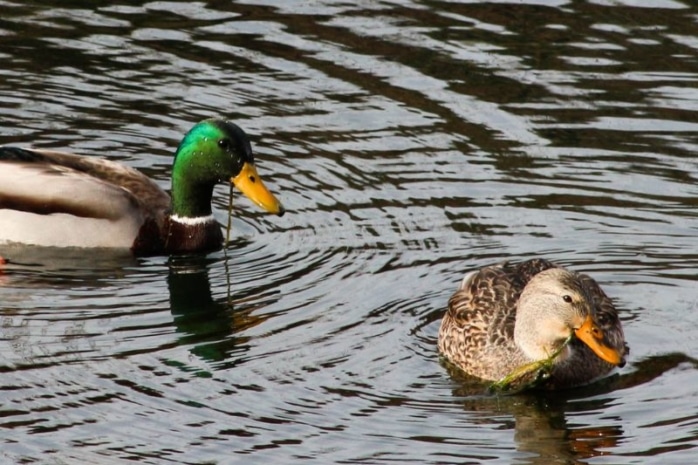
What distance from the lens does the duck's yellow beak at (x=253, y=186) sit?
42.4 ft

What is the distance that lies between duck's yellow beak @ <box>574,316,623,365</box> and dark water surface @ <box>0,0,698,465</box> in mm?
311

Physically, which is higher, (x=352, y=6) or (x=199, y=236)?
(x=352, y=6)

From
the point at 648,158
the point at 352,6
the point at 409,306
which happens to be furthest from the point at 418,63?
the point at 409,306

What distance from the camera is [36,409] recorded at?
975 centimetres

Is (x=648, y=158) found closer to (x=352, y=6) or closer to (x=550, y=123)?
(x=550, y=123)

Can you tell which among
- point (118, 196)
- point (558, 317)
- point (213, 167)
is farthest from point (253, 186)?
point (558, 317)

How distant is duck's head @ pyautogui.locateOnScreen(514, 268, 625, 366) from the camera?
10102 millimetres

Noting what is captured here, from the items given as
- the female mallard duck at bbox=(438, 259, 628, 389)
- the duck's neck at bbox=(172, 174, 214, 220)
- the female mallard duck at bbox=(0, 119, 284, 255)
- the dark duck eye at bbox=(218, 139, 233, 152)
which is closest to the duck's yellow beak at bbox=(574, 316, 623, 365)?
the female mallard duck at bbox=(438, 259, 628, 389)

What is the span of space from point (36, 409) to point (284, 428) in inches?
54.1

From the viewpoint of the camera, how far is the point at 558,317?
1018cm

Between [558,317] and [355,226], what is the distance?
10.1ft

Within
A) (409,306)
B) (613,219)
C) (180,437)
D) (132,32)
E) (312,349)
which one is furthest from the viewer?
(132,32)

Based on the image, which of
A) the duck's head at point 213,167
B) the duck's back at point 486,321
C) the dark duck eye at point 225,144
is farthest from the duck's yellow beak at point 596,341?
the dark duck eye at point 225,144

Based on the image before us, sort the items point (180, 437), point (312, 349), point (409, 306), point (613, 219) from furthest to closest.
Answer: point (613, 219), point (409, 306), point (312, 349), point (180, 437)
